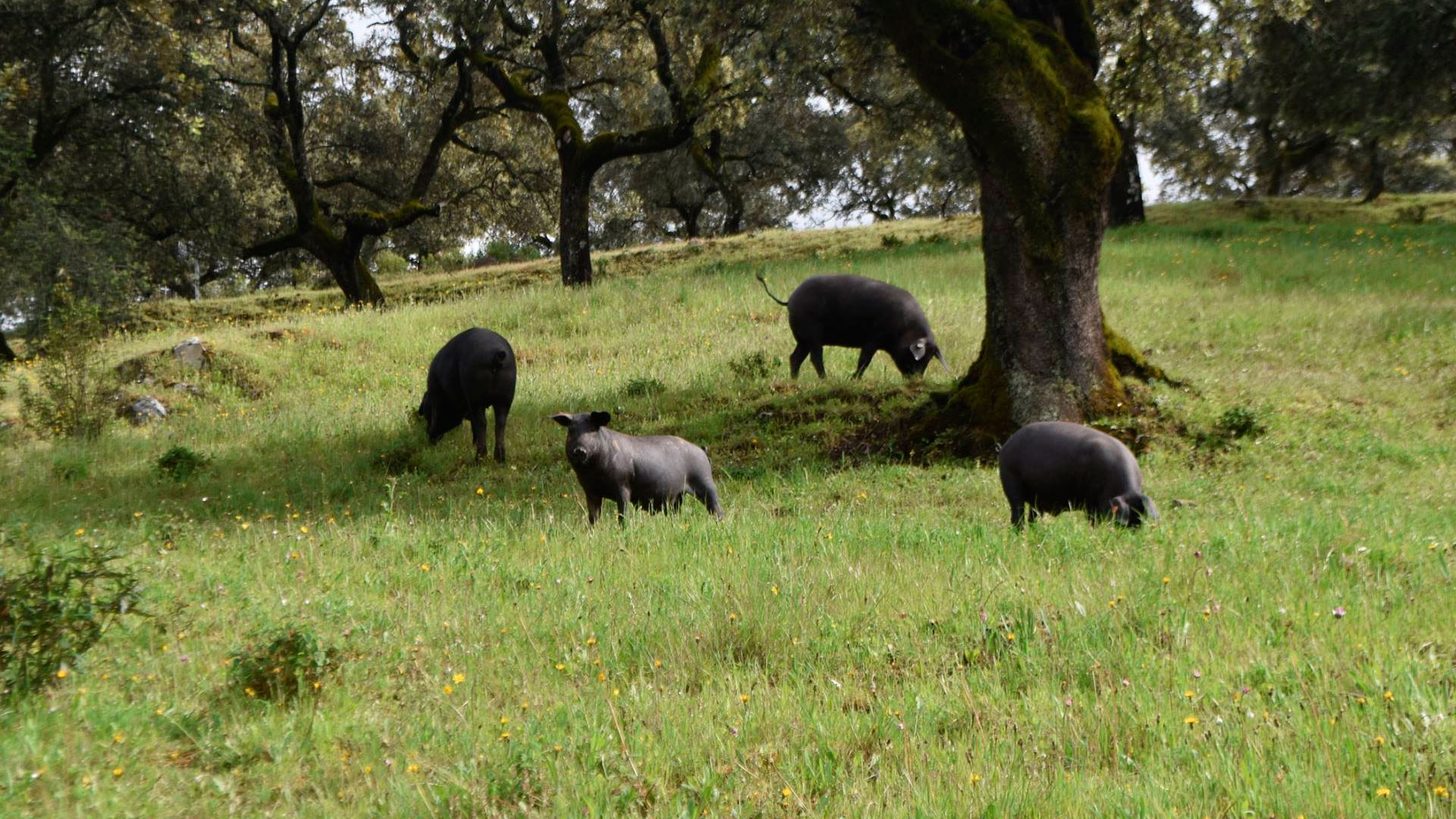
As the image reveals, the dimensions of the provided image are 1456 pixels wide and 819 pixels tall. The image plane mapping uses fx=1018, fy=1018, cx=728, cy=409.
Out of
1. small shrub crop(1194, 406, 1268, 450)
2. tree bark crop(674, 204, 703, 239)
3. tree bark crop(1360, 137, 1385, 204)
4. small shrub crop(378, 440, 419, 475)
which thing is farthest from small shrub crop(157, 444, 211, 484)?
tree bark crop(674, 204, 703, 239)

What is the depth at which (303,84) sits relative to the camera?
31.1 meters

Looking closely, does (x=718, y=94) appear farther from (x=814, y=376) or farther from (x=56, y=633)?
(x=56, y=633)

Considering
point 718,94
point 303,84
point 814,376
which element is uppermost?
point 303,84

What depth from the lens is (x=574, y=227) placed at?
2548 centimetres

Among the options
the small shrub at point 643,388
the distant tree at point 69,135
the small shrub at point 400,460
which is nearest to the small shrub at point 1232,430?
the small shrub at point 643,388

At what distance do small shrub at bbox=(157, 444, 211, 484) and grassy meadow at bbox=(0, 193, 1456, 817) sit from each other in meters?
0.11

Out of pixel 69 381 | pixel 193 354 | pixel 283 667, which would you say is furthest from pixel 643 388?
pixel 283 667

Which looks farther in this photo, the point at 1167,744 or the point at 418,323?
the point at 418,323

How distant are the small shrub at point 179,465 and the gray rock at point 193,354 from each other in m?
5.63

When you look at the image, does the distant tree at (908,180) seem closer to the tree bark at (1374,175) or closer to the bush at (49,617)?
the tree bark at (1374,175)

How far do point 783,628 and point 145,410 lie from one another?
Result: 14.0 metres

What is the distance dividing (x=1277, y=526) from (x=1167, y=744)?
3720 millimetres

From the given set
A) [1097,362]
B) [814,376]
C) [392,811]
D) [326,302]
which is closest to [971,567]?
[392,811]

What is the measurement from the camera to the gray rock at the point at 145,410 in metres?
15.6
